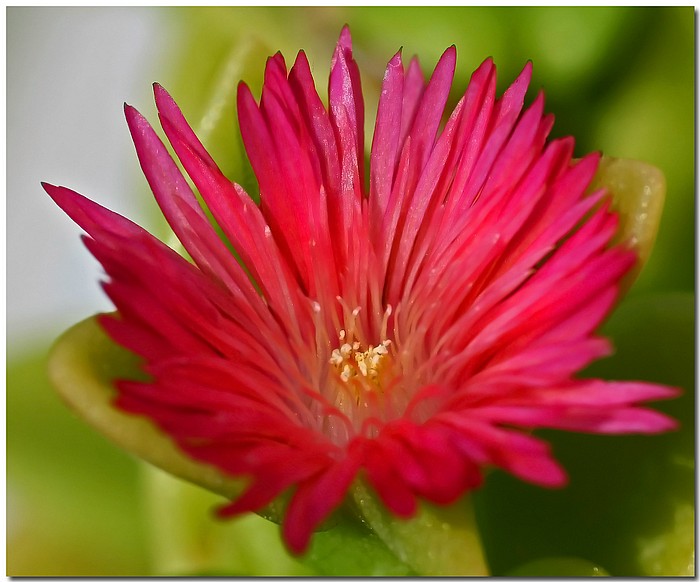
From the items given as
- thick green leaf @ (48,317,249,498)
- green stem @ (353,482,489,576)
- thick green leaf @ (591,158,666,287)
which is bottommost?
green stem @ (353,482,489,576)

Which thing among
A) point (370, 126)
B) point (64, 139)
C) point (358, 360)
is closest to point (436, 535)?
point (358, 360)

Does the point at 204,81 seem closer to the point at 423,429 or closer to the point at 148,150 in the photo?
the point at 148,150

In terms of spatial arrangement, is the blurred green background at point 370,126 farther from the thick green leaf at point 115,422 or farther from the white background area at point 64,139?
the thick green leaf at point 115,422

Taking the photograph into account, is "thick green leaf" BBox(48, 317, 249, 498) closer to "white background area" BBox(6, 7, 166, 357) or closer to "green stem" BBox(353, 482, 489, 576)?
"green stem" BBox(353, 482, 489, 576)

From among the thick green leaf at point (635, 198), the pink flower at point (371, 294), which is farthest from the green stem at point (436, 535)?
the thick green leaf at point (635, 198)

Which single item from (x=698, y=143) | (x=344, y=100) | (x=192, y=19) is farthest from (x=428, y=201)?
(x=192, y=19)

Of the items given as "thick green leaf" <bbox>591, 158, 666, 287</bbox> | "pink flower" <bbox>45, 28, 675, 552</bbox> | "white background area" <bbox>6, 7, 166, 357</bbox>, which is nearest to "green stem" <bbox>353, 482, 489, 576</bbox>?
"pink flower" <bbox>45, 28, 675, 552</bbox>

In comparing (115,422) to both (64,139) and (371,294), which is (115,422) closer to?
(371,294)
